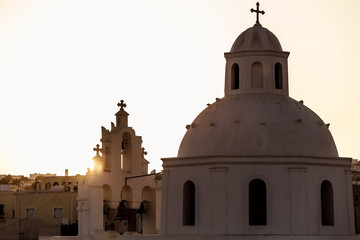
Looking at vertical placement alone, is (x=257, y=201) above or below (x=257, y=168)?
below

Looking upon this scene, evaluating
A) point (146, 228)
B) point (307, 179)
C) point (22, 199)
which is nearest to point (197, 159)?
point (307, 179)

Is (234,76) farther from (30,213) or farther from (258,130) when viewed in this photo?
(30,213)

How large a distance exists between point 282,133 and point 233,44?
5.99m

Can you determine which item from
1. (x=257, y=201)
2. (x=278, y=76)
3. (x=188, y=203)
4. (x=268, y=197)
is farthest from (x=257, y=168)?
(x=278, y=76)

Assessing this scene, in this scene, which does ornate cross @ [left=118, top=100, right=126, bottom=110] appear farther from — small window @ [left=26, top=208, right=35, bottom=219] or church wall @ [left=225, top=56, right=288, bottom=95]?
small window @ [left=26, top=208, right=35, bottom=219]

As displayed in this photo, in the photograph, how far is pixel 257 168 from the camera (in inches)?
1966

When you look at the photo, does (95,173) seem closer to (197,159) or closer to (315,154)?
(197,159)

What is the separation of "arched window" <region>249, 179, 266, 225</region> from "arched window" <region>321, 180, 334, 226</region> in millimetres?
3050

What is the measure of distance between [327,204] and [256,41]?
346 inches

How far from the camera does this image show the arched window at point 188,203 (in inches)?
2031

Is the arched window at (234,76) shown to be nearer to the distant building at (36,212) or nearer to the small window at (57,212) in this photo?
the distant building at (36,212)

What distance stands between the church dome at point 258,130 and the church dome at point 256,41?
2.36m

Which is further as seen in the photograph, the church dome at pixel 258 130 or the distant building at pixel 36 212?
the distant building at pixel 36 212

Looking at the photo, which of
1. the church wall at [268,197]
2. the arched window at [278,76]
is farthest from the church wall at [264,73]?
the church wall at [268,197]
